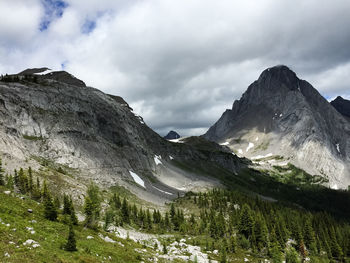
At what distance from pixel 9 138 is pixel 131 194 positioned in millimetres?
56465

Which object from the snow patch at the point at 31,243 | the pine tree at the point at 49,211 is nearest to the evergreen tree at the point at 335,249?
the pine tree at the point at 49,211

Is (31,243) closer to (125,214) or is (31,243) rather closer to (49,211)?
(49,211)

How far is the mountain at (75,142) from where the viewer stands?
97125mm

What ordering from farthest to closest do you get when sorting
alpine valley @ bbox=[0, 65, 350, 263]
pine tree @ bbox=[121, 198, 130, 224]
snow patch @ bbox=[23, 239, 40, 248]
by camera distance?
pine tree @ bbox=[121, 198, 130, 224] → alpine valley @ bbox=[0, 65, 350, 263] → snow patch @ bbox=[23, 239, 40, 248]

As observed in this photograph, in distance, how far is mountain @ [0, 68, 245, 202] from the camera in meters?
97.1

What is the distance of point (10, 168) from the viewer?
256ft

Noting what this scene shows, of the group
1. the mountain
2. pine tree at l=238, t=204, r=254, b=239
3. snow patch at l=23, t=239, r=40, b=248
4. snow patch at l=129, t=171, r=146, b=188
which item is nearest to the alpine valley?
snow patch at l=23, t=239, r=40, b=248

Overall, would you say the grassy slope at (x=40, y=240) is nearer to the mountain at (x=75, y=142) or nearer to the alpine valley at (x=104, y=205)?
the alpine valley at (x=104, y=205)

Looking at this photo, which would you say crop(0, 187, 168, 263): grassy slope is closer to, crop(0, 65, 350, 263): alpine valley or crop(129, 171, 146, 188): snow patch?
crop(0, 65, 350, 263): alpine valley

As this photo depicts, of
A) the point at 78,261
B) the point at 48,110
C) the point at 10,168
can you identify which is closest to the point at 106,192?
the point at 10,168

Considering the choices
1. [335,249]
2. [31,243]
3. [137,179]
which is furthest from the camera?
[137,179]

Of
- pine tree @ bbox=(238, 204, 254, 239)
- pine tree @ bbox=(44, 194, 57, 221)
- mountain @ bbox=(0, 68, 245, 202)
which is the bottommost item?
pine tree @ bbox=(238, 204, 254, 239)

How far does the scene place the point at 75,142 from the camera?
4963 inches

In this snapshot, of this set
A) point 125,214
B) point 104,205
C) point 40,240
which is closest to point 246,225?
point 125,214
